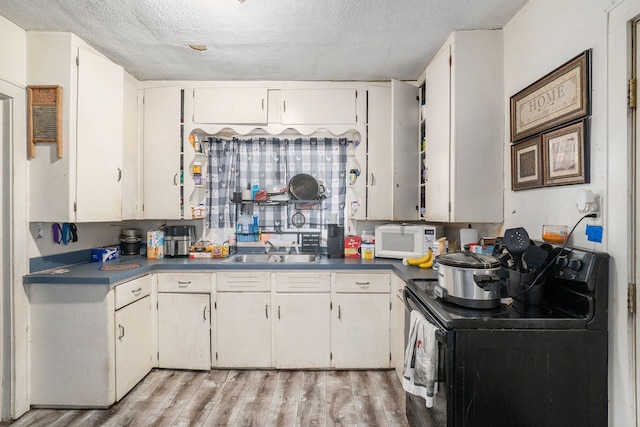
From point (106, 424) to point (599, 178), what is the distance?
291 cm

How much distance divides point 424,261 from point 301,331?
111 cm

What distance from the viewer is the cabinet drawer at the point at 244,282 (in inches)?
105

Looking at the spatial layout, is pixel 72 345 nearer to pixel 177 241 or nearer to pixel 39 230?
pixel 39 230

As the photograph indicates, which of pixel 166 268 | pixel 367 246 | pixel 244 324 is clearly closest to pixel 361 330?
pixel 367 246

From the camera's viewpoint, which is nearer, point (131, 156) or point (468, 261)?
point (468, 261)

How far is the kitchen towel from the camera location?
133 cm

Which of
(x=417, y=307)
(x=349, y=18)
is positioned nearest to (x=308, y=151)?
(x=349, y=18)

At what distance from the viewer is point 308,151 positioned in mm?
3291

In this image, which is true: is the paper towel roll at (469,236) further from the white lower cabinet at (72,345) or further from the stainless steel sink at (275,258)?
the white lower cabinet at (72,345)

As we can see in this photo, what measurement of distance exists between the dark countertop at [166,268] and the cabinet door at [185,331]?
0.27m

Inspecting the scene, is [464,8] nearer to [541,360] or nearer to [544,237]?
[544,237]

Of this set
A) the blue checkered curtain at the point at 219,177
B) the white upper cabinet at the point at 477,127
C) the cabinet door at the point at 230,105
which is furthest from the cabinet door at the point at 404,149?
the blue checkered curtain at the point at 219,177

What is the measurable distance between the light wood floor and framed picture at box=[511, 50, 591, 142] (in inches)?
74.1

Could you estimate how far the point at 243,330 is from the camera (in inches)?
105
